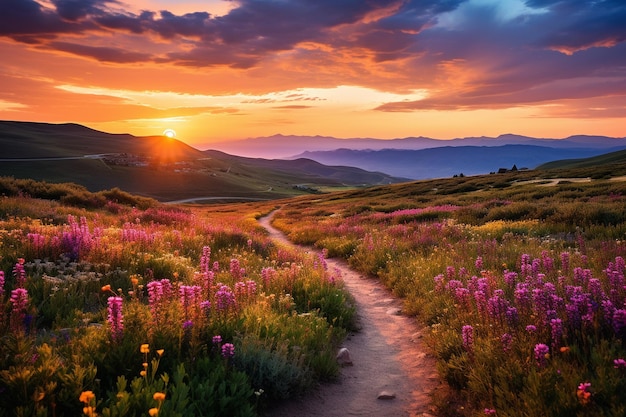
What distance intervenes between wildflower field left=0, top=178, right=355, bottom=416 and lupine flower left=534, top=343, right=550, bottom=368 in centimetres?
264

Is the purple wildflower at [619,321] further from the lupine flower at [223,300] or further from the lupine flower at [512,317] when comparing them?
the lupine flower at [223,300]


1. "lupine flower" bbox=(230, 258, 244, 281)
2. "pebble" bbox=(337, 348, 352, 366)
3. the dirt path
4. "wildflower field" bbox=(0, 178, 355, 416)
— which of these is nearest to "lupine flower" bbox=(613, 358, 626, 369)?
the dirt path

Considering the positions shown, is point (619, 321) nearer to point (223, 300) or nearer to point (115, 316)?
point (223, 300)

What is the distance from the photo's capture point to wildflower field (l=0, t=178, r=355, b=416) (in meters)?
3.60

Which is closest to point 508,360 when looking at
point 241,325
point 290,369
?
point 290,369

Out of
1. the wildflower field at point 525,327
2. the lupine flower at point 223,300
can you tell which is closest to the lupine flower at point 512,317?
the wildflower field at point 525,327

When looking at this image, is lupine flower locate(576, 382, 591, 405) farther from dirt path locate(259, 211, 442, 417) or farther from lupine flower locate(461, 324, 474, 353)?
dirt path locate(259, 211, 442, 417)

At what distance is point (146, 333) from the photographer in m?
4.78

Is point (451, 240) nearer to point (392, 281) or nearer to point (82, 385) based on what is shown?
point (392, 281)

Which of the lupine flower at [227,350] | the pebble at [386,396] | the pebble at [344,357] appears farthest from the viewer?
the pebble at [344,357]

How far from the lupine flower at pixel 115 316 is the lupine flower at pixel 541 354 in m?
4.39

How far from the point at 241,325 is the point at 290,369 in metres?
0.98

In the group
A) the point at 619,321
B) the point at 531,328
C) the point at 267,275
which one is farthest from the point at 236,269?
the point at 619,321

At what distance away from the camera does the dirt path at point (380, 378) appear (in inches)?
194
